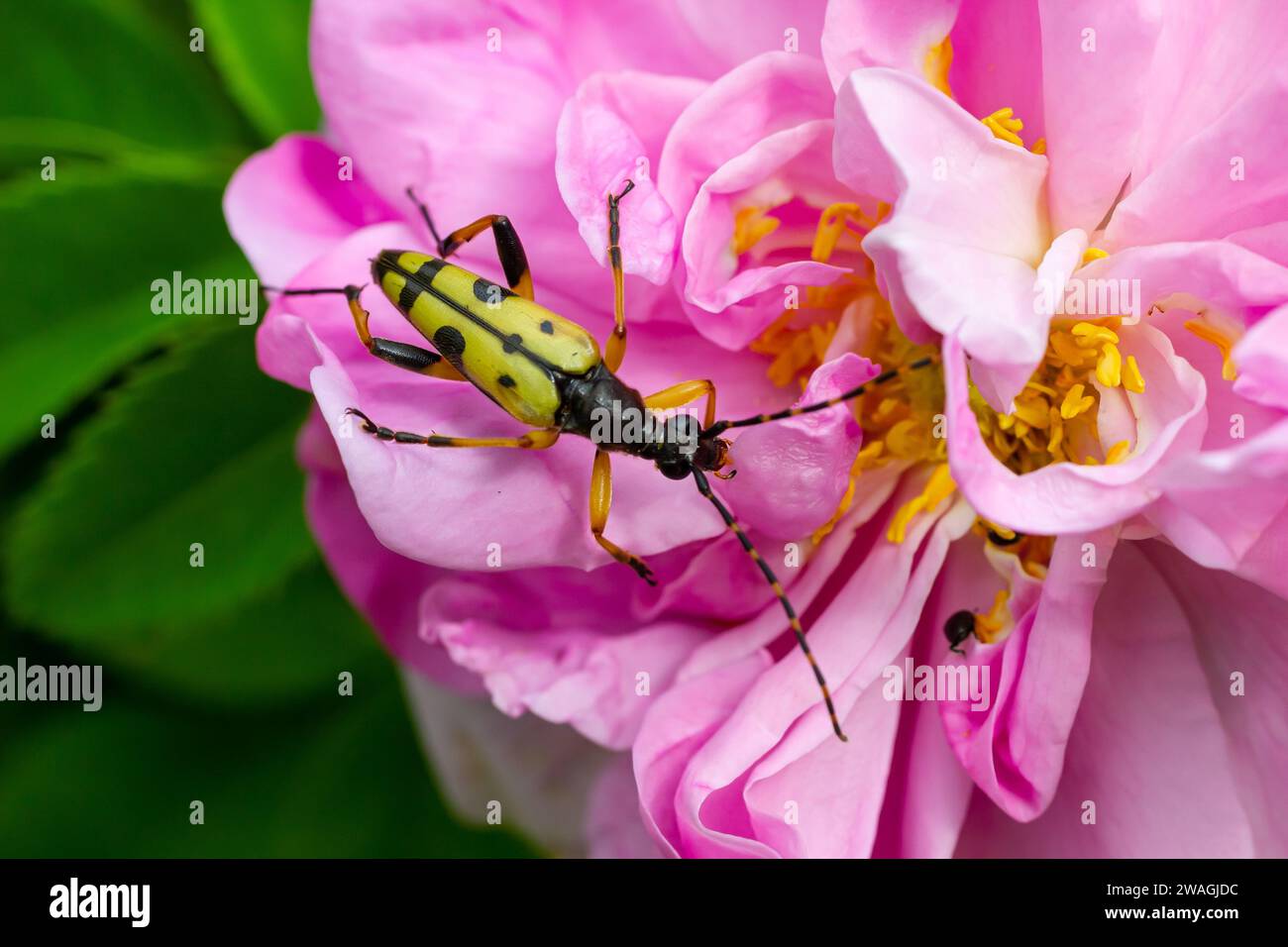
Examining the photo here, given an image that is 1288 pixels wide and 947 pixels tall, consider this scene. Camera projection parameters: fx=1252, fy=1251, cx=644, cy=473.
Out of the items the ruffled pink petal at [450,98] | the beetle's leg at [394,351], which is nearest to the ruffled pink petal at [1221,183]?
the ruffled pink petal at [450,98]

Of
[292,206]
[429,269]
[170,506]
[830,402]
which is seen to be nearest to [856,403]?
[830,402]

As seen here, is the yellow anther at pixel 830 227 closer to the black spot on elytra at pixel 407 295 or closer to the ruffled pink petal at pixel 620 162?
the ruffled pink petal at pixel 620 162

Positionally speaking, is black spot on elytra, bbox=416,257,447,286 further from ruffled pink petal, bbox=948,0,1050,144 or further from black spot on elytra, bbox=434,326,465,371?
ruffled pink petal, bbox=948,0,1050,144

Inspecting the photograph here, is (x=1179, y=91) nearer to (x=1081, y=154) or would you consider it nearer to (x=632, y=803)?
(x=1081, y=154)

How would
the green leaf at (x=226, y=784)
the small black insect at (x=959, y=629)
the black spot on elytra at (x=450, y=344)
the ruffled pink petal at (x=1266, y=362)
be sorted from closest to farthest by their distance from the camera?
the ruffled pink petal at (x=1266, y=362)
the small black insect at (x=959, y=629)
the black spot on elytra at (x=450, y=344)
the green leaf at (x=226, y=784)

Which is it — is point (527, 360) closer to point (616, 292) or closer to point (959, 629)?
point (616, 292)

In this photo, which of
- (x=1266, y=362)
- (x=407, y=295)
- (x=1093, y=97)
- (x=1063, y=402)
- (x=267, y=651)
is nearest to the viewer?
(x=1266, y=362)

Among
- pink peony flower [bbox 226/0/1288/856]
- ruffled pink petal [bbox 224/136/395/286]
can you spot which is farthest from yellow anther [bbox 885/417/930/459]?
ruffled pink petal [bbox 224/136/395/286]

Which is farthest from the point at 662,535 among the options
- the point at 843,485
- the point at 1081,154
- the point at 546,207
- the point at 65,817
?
the point at 65,817
